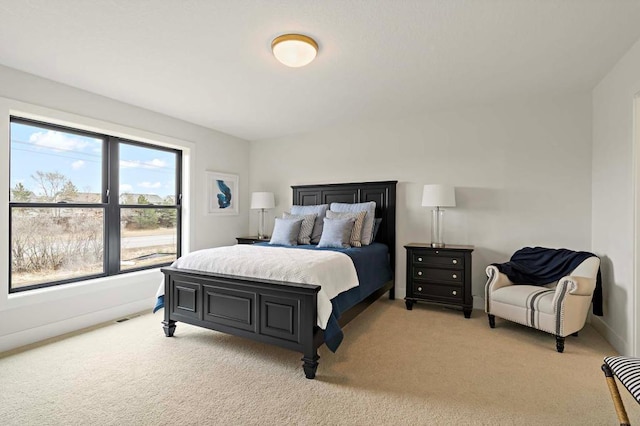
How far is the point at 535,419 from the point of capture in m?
1.83

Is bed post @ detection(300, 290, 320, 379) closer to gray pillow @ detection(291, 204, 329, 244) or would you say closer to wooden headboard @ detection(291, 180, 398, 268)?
gray pillow @ detection(291, 204, 329, 244)

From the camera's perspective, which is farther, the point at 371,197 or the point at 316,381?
the point at 371,197

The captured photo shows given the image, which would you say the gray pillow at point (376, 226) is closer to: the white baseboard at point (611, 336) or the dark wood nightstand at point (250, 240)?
the dark wood nightstand at point (250, 240)

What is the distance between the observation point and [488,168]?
394 centimetres

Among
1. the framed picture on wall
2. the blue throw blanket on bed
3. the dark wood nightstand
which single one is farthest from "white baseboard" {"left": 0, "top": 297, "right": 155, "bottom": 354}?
the blue throw blanket on bed

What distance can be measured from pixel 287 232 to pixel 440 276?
77.2 inches

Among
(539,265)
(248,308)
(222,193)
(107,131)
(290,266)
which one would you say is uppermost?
(107,131)

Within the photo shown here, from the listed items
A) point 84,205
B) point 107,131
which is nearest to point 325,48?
point 107,131

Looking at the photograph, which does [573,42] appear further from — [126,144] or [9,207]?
[9,207]

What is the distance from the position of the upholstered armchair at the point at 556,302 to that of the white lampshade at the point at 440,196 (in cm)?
103

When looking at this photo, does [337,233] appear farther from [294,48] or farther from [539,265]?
[539,265]

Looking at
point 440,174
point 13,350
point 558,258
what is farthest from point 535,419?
point 13,350

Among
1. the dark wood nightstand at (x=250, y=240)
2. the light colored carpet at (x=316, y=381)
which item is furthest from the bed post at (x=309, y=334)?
the dark wood nightstand at (x=250, y=240)

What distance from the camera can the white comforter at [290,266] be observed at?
7.99 feet
